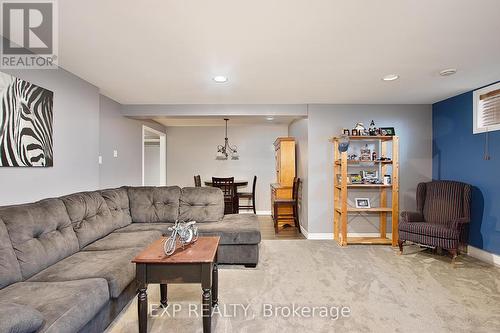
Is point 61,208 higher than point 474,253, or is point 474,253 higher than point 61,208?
point 61,208

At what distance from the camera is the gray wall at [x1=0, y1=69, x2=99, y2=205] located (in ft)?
7.69

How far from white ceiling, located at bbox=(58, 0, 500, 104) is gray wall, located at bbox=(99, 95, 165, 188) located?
514 mm

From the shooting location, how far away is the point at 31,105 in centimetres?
243

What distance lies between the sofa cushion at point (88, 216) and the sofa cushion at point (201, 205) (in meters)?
0.91

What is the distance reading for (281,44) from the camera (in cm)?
226

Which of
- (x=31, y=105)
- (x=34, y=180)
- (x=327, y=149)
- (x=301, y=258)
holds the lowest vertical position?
(x=301, y=258)

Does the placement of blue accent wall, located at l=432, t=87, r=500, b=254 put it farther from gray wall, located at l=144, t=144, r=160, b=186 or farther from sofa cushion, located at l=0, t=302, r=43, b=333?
gray wall, located at l=144, t=144, r=160, b=186

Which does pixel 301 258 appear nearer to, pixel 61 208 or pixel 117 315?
pixel 117 315

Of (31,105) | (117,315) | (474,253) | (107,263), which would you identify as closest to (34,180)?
(31,105)

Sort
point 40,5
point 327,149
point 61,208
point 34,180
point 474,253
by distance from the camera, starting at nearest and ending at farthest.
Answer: point 40,5 < point 61,208 < point 34,180 < point 474,253 < point 327,149

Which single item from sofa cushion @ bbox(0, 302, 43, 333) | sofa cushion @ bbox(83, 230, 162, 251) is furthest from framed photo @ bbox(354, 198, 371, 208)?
sofa cushion @ bbox(0, 302, 43, 333)

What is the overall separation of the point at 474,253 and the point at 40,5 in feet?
17.5

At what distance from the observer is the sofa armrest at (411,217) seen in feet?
12.1

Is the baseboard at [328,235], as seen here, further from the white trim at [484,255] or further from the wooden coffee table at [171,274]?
the wooden coffee table at [171,274]
